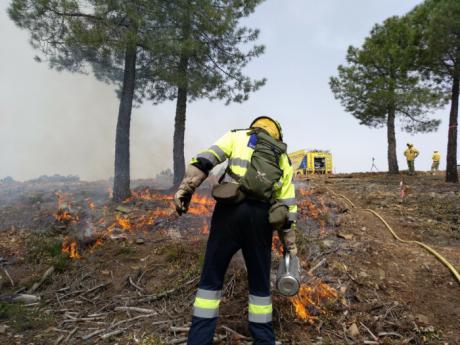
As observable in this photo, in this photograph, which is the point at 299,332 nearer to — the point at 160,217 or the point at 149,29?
the point at 160,217

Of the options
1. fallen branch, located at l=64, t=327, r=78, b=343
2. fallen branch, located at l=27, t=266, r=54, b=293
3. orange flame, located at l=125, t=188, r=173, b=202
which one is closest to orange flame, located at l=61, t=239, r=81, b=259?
fallen branch, located at l=27, t=266, r=54, b=293

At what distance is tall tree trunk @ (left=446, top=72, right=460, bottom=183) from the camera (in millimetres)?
12914

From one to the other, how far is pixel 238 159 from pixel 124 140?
6891mm

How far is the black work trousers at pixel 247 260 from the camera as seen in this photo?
8.98 feet

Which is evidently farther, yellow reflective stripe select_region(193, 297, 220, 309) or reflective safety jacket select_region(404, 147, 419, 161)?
reflective safety jacket select_region(404, 147, 419, 161)

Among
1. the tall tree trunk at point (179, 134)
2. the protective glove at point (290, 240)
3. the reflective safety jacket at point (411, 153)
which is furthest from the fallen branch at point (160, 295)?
the reflective safety jacket at point (411, 153)

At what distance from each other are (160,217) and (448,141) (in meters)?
12.4

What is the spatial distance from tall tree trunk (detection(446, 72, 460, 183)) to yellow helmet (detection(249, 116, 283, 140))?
12692 mm

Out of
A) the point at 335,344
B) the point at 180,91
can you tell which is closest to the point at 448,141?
the point at 180,91

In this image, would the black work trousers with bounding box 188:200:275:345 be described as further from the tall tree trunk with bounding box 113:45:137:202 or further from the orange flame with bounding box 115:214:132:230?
the tall tree trunk with bounding box 113:45:137:202

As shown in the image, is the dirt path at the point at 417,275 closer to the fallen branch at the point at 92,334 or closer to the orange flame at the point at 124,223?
the fallen branch at the point at 92,334

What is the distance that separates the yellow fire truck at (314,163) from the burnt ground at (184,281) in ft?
46.6

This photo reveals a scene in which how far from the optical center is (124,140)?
9.09 m

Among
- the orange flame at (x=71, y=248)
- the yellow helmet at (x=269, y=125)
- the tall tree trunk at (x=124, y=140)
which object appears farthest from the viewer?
the tall tree trunk at (x=124, y=140)
